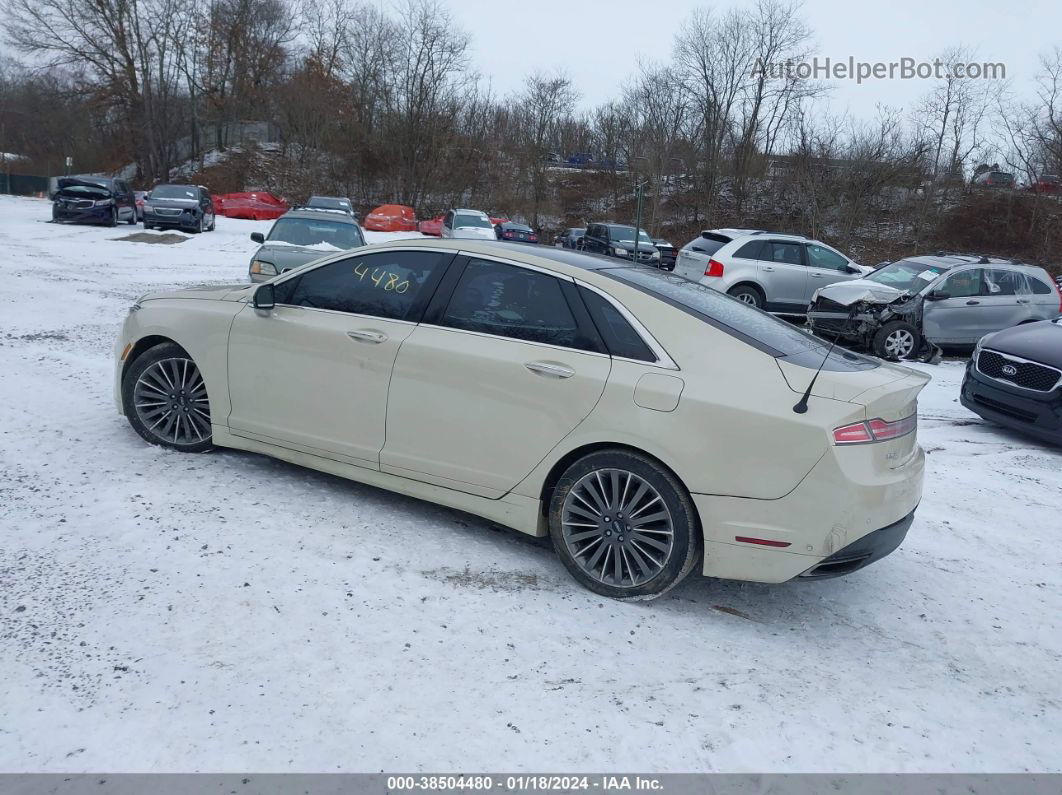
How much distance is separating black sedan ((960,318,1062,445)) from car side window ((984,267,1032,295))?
550cm

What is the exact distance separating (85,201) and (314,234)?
17.1 meters

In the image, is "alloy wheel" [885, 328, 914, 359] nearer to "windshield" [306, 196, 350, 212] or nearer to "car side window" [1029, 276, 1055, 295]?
"car side window" [1029, 276, 1055, 295]

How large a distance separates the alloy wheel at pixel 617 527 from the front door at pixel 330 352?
1.20m

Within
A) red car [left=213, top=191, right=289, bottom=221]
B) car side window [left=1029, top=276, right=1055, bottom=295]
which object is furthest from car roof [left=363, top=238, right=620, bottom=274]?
red car [left=213, top=191, right=289, bottom=221]

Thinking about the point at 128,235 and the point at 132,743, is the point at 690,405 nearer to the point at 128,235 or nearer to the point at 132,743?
the point at 132,743

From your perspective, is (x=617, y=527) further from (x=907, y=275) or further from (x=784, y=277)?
(x=784, y=277)

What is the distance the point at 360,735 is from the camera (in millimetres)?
2709

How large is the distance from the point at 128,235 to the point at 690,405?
2481cm

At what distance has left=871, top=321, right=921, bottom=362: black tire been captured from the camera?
1208 cm

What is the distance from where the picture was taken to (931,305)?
1281cm

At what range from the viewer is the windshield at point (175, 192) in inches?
1030

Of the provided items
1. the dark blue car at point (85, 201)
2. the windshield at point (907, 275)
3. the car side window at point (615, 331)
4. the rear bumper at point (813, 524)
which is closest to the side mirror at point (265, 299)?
the car side window at point (615, 331)

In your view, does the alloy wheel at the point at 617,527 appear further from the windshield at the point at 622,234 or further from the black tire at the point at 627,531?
the windshield at the point at 622,234

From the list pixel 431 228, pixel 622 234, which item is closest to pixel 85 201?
pixel 431 228
